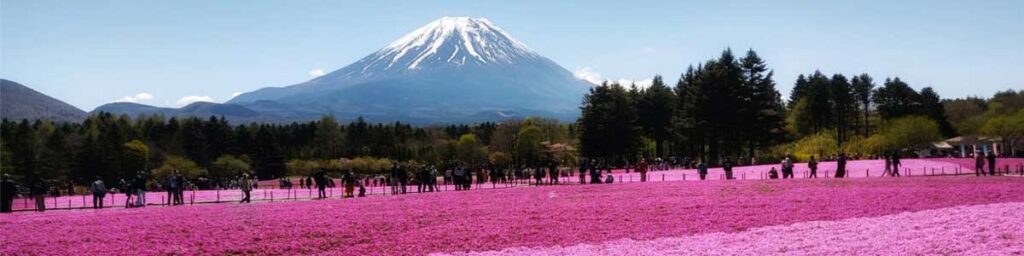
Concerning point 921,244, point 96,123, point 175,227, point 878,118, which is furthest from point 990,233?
point 96,123

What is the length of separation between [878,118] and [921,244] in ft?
384

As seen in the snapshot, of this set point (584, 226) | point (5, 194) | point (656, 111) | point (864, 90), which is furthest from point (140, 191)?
point (864, 90)

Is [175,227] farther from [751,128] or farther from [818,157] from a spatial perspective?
[818,157]

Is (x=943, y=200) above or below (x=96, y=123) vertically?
below

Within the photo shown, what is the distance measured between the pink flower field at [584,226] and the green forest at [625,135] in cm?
4885

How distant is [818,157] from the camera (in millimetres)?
80688

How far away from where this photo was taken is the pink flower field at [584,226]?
17391mm

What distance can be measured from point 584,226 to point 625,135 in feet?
216

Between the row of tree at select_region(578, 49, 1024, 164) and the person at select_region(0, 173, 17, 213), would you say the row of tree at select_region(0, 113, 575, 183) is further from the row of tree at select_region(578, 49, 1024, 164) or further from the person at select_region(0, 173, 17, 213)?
the person at select_region(0, 173, 17, 213)

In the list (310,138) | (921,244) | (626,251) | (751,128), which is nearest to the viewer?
(921,244)

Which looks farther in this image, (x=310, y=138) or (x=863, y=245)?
(x=310, y=138)

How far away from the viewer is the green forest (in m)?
81.4

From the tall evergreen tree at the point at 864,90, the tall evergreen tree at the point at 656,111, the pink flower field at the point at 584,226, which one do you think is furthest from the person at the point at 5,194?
the tall evergreen tree at the point at 864,90

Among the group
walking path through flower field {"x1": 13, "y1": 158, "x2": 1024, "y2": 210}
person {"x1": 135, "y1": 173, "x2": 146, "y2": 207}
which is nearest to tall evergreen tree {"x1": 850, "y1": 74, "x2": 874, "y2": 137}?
walking path through flower field {"x1": 13, "y1": 158, "x2": 1024, "y2": 210}
